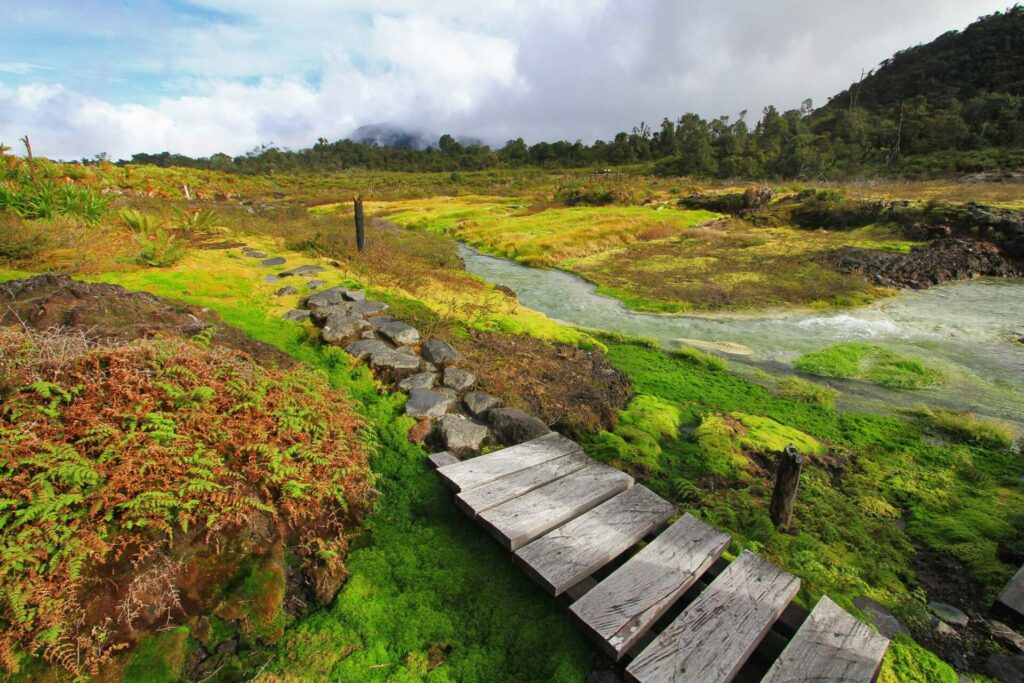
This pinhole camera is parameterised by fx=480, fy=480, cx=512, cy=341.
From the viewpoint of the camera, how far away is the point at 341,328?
6.79 m

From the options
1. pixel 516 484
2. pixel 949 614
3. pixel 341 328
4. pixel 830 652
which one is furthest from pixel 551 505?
pixel 341 328

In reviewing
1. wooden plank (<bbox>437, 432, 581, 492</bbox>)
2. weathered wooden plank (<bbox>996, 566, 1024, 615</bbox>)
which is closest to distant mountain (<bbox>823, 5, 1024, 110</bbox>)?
weathered wooden plank (<bbox>996, 566, 1024, 615</bbox>)

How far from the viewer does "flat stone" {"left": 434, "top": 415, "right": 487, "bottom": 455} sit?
193 inches

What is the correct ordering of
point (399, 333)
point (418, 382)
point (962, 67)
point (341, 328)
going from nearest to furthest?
point (418, 382)
point (341, 328)
point (399, 333)
point (962, 67)

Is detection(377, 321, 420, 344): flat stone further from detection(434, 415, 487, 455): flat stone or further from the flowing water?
the flowing water

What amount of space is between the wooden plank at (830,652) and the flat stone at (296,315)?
7.16 m

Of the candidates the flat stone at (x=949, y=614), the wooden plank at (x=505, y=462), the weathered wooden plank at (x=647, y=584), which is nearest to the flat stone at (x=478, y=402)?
the wooden plank at (x=505, y=462)

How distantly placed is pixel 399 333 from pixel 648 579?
486 centimetres

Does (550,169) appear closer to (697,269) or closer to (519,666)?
(697,269)

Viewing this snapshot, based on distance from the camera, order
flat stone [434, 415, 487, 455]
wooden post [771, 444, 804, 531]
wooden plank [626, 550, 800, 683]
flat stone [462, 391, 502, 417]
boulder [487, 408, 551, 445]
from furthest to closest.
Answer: flat stone [462, 391, 502, 417] → boulder [487, 408, 551, 445] → flat stone [434, 415, 487, 455] → wooden post [771, 444, 804, 531] → wooden plank [626, 550, 800, 683]

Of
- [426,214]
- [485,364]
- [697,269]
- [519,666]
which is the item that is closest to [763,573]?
[519,666]

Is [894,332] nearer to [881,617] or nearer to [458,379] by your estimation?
[881,617]

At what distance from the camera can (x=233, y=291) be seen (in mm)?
8570

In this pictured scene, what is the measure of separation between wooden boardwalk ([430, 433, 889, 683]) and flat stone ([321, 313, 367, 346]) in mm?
3030
